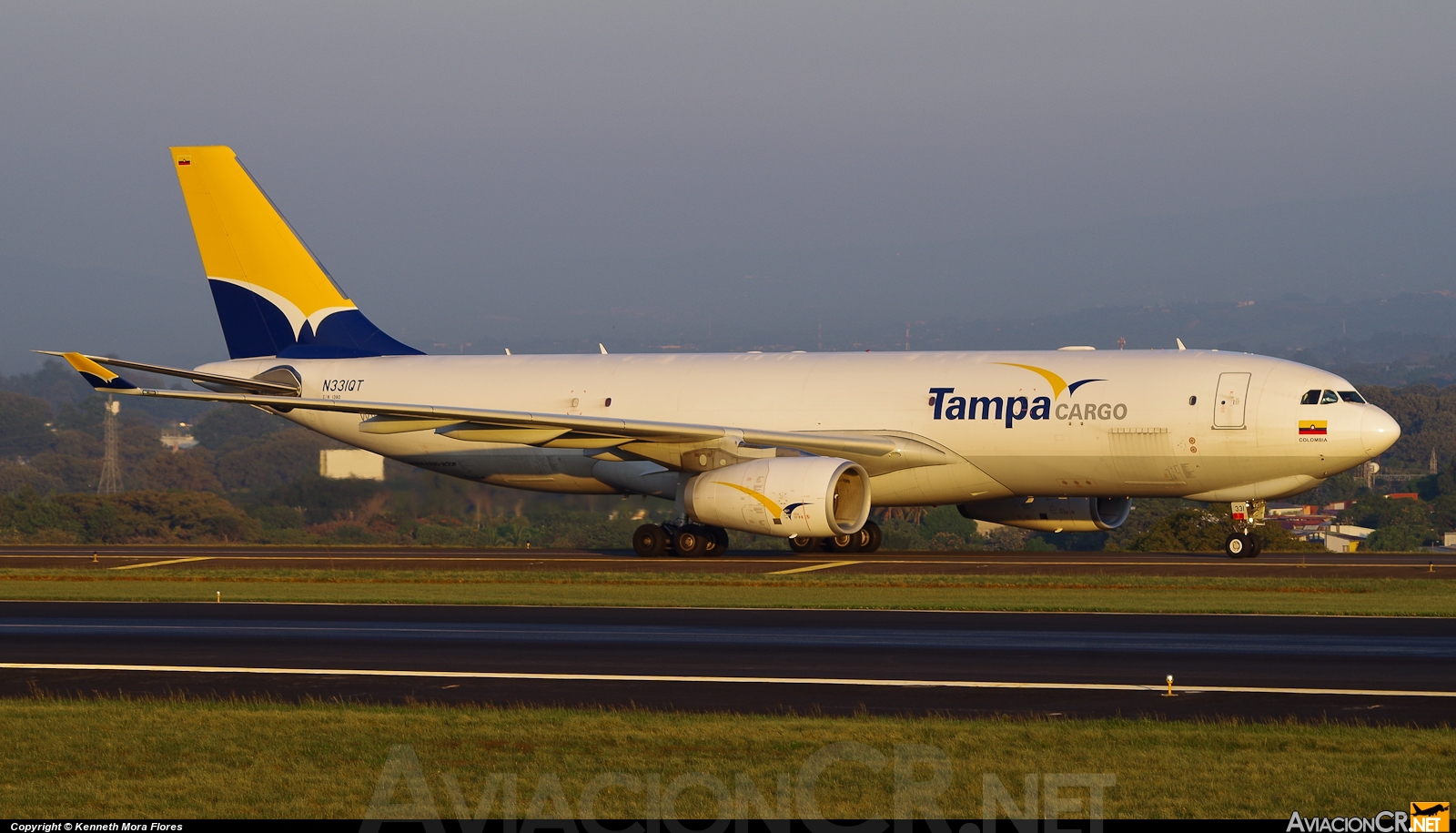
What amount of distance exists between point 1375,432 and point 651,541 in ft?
47.3

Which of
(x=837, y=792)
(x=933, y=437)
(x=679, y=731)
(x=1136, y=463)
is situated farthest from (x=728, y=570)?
(x=837, y=792)

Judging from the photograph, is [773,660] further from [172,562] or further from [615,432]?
[172,562]

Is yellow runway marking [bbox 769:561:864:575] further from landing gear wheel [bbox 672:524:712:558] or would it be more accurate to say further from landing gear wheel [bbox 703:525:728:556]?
landing gear wheel [bbox 672:524:712:558]

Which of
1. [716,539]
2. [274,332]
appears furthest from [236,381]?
[716,539]

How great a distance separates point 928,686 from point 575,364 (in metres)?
23.6

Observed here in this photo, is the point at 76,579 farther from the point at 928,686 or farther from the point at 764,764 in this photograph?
the point at 764,764

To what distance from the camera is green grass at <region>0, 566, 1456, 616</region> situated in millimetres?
22469

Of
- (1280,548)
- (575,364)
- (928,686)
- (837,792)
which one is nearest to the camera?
(837,792)

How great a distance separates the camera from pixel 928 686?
14.6 m

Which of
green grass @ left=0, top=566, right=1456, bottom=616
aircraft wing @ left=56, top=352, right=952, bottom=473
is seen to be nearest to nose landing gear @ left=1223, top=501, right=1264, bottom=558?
green grass @ left=0, top=566, right=1456, bottom=616

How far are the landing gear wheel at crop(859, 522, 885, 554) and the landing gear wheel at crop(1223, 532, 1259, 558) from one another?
7481mm

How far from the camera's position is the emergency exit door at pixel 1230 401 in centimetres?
2984

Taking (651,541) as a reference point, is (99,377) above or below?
above

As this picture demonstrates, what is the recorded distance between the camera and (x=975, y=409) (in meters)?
31.9
